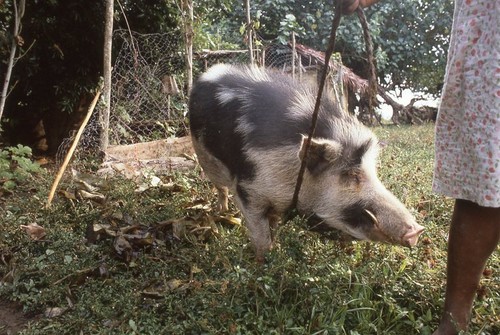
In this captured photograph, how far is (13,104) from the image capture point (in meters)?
7.41

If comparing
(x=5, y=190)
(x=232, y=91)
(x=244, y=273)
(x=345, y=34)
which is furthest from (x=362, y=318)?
(x=345, y=34)

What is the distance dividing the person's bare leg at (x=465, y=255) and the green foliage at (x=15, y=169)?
4.25 meters

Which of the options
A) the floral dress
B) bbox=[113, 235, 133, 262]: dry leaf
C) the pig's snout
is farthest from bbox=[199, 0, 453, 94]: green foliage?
the floral dress

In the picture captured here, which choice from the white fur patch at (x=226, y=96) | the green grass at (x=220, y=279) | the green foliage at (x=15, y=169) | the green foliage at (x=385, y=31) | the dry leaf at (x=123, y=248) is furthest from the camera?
the green foliage at (x=385, y=31)

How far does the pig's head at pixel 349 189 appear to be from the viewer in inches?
117

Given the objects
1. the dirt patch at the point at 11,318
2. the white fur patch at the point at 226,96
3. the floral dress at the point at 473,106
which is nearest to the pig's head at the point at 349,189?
the floral dress at the point at 473,106

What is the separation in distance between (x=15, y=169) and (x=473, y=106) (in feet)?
15.9

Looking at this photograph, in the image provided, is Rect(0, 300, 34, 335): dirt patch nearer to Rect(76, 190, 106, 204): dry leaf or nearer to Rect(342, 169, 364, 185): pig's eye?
Rect(76, 190, 106, 204): dry leaf

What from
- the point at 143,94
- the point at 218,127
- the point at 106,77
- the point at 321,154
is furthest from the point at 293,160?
the point at 143,94

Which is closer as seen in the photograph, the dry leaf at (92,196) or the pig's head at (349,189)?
the pig's head at (349,189)

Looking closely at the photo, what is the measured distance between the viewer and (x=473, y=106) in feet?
6.86

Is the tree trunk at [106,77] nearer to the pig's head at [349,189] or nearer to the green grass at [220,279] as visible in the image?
the green grass at [220,279]

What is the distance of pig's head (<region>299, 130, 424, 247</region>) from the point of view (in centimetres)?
297

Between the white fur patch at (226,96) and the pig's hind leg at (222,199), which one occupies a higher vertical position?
the white fur patch at (226,96)
